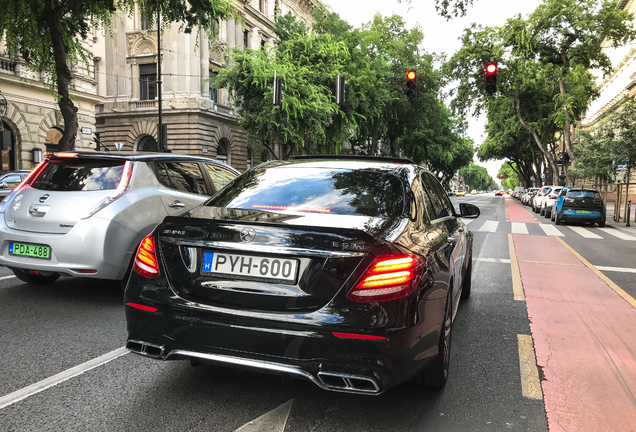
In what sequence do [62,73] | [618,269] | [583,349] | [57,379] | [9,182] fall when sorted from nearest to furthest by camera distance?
[57,379], [583,349], [618,269], [62,73], [9,182]

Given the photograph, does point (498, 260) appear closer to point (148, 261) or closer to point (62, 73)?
point (148, 261)

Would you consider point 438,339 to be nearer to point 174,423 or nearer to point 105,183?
point 174,423

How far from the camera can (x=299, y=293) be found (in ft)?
8.64

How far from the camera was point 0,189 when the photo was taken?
12.2m

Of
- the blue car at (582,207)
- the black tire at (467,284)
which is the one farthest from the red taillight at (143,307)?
the blue car at (582,207)

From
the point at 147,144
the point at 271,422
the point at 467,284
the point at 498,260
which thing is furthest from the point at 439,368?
the point at 147,144

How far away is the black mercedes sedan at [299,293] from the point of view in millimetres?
2561

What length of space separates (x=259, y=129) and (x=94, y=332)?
23.2 m

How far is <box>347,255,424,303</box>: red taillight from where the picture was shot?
2.57 metres

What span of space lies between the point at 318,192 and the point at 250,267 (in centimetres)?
90

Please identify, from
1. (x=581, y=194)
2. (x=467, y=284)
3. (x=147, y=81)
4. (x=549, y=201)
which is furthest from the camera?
(x=147, y=81)

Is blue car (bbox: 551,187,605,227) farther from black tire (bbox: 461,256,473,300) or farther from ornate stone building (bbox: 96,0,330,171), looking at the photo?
ornate stone building (bbox: 96,0,330,171)

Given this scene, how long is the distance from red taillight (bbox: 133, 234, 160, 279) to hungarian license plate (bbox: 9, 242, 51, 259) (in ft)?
8.70

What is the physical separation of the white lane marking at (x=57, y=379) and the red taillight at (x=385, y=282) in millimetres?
2074
